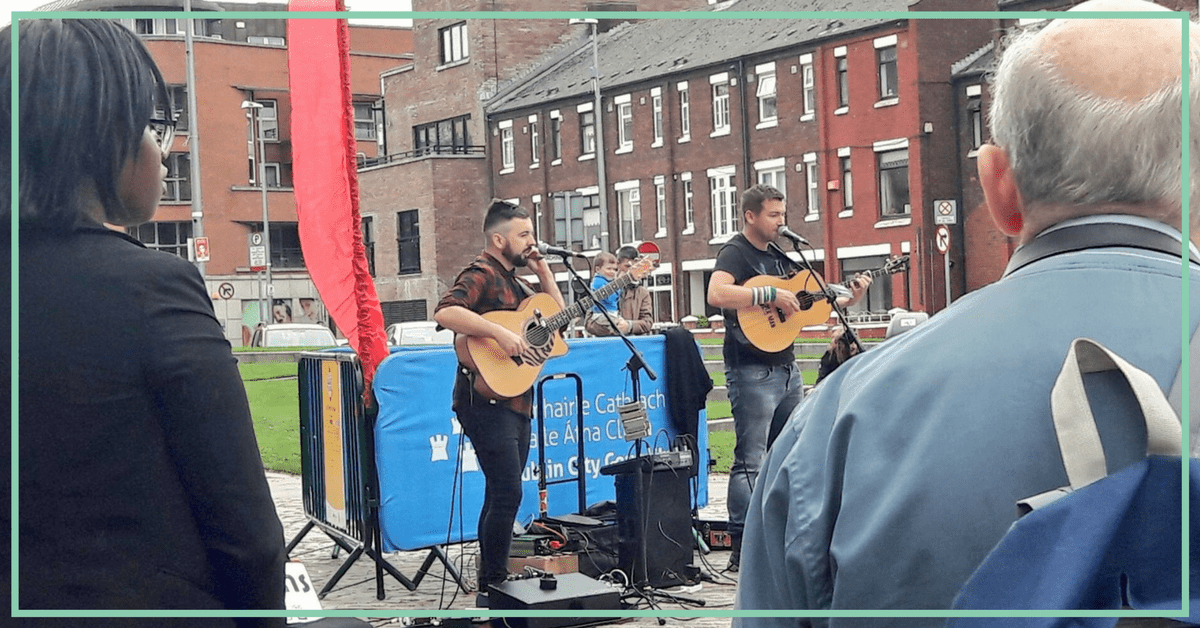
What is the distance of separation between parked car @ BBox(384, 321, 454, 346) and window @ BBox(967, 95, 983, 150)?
2.62 m

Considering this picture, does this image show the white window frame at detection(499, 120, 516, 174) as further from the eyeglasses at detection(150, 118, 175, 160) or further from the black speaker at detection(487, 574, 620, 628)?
the black speaker at detection(487, 574, 620, 628)

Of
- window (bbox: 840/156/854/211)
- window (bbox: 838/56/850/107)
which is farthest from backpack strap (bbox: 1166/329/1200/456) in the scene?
window (bbox: 840/156/854/211)

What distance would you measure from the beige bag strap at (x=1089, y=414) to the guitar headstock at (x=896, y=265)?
3.07 feet

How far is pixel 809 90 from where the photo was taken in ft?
8.03

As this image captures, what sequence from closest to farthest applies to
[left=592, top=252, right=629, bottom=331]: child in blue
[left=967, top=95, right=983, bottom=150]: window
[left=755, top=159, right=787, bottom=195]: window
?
[left=967, top=95, right=983, bottom=150]: window → [left=755, top=159, right=787, bottom=195]: window → [left=592, top=252, right=629, bottom=331]: child in blue

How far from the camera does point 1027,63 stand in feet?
4.57

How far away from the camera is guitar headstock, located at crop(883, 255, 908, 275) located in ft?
7.14

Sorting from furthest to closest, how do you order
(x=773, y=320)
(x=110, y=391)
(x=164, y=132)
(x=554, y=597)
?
1. (x=773, y=320)
2. (x=554, y=597)
3. (x=164, y=132)
4. (x=110, y=391)

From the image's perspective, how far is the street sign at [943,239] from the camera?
2.11 metres

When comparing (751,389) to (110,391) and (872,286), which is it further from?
(110,391)

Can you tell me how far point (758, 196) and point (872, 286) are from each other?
0.47m

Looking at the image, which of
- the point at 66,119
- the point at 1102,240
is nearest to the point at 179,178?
the point at 66,119

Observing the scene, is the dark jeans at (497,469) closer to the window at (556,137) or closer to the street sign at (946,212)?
the window at (556,137)

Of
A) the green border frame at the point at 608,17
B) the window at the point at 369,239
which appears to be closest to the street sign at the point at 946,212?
the green border frame at the point at 608,17
